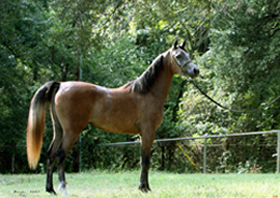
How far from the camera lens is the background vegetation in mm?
10406

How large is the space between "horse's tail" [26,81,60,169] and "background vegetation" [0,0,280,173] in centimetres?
307

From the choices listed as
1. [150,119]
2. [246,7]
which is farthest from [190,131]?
[150,119]

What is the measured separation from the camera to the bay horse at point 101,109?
521 centimetres

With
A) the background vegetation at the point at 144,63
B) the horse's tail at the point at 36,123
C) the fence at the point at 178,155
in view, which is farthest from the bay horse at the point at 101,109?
the fence at the point at 178,155

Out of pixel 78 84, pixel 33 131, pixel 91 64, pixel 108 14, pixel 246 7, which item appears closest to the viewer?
pixel 33 131

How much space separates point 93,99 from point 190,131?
1075cm

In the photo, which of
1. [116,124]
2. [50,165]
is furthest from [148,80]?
[50,165]

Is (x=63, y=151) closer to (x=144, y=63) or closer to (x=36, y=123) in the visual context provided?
(x=36, y=123)

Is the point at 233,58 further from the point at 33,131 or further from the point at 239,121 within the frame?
the point at 33,131

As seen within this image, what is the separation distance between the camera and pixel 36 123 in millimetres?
5234

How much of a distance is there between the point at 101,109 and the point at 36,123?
1045mm

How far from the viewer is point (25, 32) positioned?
13867 mm

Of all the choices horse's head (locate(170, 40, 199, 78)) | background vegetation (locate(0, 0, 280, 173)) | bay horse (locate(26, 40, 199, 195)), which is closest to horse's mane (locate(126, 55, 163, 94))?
bay horse (locate(26, 40, 199, 195))

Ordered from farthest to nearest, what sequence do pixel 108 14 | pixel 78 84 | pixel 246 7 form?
pixel 246 7 < pixel 108 14 < pixel 78 84
